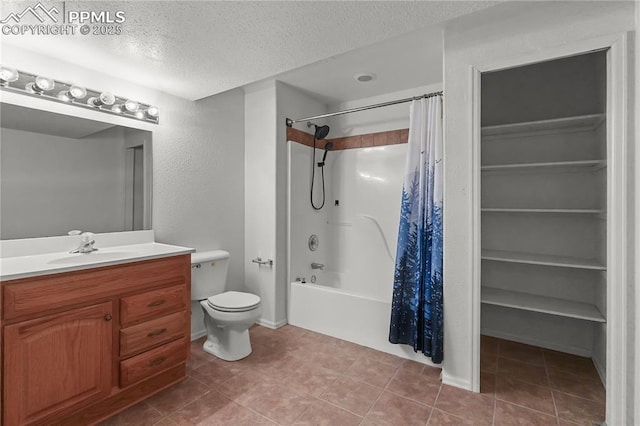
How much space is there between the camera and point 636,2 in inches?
Result: 60.3

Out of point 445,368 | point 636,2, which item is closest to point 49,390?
point 445,368

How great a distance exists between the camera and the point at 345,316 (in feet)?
8.82

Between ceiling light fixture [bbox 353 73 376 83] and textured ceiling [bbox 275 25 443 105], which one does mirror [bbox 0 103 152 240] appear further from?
ceiling light fixture [bbox 353 73 376 83]

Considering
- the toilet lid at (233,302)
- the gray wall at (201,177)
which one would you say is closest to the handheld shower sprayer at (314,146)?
the gray wall at (201,177)

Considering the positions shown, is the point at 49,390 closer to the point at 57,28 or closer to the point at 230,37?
the point at 57,28

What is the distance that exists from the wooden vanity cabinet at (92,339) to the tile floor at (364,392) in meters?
0.20

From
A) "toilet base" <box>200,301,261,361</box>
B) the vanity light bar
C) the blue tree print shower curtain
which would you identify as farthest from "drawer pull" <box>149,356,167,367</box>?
the vanity light bar

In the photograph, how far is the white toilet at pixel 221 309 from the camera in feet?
7.47

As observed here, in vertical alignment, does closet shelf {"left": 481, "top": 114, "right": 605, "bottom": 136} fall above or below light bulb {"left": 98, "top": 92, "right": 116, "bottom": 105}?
below

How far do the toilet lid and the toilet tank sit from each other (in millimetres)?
112

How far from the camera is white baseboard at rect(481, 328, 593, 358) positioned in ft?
8.02

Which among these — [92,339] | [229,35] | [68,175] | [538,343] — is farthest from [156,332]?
[538,343]

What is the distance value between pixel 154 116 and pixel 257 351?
6.84 feet

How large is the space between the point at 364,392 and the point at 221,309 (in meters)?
1.16
